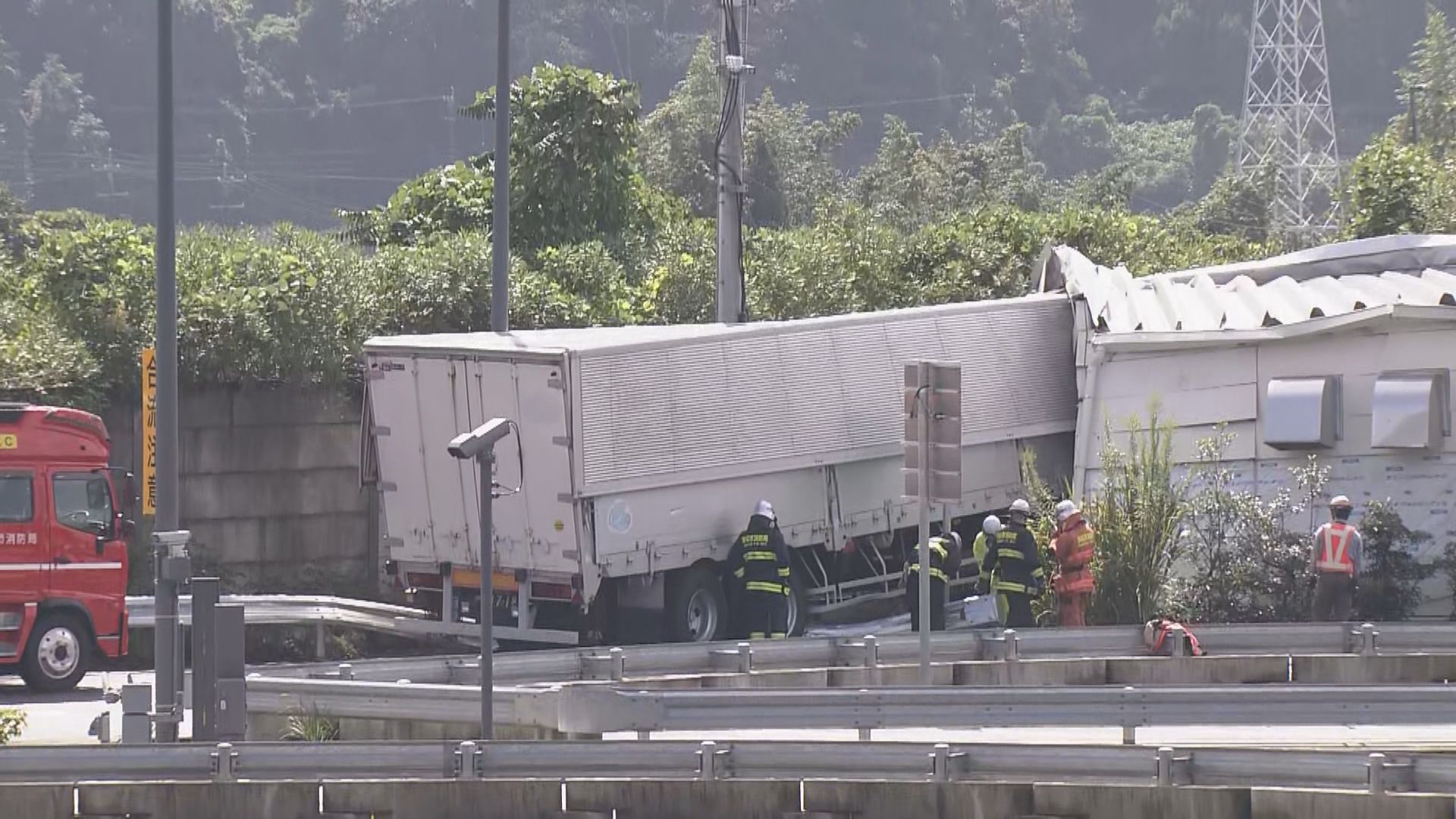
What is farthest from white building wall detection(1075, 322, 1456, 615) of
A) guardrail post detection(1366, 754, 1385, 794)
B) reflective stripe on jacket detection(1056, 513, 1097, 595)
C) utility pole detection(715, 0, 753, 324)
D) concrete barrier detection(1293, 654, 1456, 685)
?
guardrail post detection(1366, 754, 1385, 794)

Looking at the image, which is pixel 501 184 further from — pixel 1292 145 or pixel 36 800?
pixel 1292 145

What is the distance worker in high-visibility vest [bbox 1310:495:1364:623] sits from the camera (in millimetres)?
19031

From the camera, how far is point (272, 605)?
2067 cm

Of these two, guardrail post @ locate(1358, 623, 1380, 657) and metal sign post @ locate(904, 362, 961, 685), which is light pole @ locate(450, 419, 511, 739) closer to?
metal sign post @ locate(904, 362, 961, 685)

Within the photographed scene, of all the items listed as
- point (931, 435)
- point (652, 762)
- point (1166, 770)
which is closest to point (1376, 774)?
point (1166, 770)

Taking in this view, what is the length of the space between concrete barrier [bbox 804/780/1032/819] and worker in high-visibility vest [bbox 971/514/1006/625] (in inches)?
320

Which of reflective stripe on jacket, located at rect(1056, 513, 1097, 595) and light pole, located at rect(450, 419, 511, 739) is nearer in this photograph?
light pole, located at rect(450, 419, 511, 739)

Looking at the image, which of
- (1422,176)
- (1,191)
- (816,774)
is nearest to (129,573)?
(816,774)

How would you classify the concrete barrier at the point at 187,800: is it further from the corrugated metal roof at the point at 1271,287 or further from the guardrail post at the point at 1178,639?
the corrugated metal roof at the point at 1271,287

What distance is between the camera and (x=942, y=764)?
1143cm

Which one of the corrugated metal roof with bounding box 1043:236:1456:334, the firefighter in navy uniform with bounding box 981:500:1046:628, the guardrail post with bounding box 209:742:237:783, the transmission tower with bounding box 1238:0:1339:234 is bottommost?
the guardrail post with bounding box 209:742:237:783

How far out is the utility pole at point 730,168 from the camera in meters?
23.2

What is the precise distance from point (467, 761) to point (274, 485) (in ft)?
41.8

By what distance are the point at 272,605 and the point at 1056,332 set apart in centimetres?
946
